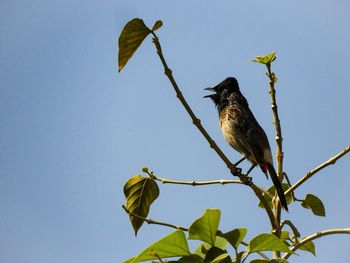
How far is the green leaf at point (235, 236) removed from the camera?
186 centimetres

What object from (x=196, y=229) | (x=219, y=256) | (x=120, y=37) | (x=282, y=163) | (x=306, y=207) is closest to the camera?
(x=219, y=256)

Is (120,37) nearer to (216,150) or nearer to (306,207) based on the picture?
(216,150)

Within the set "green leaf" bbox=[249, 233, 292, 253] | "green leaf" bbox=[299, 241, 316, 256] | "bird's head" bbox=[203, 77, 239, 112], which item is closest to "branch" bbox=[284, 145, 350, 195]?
"green leaf" bbox=[299, 241, 316, 256]

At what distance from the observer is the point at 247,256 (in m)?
1.87

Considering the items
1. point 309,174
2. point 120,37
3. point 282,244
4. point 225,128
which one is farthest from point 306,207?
point 225,128

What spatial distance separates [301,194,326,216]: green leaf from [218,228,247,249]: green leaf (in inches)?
50.9

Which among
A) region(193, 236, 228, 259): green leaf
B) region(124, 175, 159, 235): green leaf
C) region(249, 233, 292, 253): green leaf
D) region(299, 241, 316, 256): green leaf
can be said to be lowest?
region(299, 241, 316, 256): green leaf

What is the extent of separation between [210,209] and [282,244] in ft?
0.92

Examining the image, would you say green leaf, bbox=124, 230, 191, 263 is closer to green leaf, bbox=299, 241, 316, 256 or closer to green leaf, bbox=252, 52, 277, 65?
green leaf, bbox=299, 241, 316, 256

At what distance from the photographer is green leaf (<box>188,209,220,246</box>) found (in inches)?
72.4

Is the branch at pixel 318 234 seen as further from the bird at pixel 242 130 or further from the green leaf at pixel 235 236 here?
the bird at pixel 242 130

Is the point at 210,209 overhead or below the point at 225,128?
below

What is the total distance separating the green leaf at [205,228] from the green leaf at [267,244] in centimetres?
15

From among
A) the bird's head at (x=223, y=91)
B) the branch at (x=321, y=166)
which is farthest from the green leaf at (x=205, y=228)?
the bird's head at (x=223, y=91)
